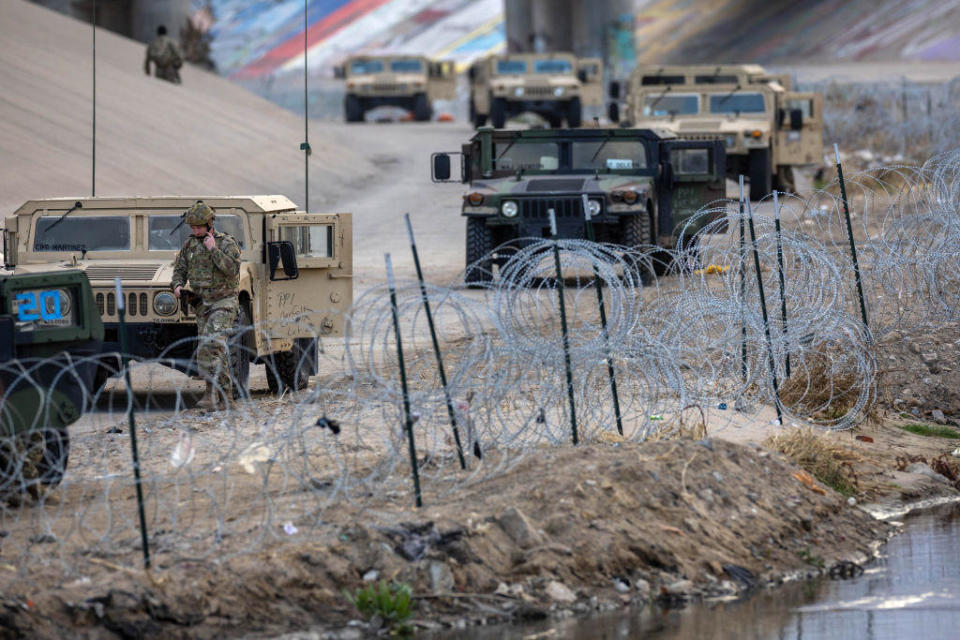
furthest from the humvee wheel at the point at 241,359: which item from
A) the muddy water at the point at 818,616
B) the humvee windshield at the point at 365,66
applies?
the humvee windshield at the point at 365,66

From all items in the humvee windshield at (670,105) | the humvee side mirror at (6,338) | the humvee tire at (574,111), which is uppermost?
the humvee tire at (574,111)

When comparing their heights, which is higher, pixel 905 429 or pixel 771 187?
pixel 771 187

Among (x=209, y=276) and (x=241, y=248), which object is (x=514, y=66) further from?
(x=209, y=276)

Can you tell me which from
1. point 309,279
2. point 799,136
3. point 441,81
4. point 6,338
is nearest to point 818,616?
point 6,338

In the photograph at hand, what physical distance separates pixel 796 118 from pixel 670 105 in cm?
161

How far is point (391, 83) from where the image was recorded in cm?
3634

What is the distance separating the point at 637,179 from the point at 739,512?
818 centimetres

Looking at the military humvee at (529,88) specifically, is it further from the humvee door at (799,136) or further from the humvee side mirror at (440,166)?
the humvee side mirror at (440,166)

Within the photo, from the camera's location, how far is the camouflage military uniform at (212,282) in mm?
9039

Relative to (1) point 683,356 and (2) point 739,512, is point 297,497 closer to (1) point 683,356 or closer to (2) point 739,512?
(2) point 739,512

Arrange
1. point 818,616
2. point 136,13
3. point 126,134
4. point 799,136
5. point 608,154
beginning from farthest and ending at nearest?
point 136,13
point 126,134
point 799,136
point 608,154
point 818,616

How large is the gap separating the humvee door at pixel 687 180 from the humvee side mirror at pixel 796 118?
5985 mm

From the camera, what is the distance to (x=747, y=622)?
21.0ft

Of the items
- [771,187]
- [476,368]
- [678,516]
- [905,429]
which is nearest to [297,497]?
[678,516]
